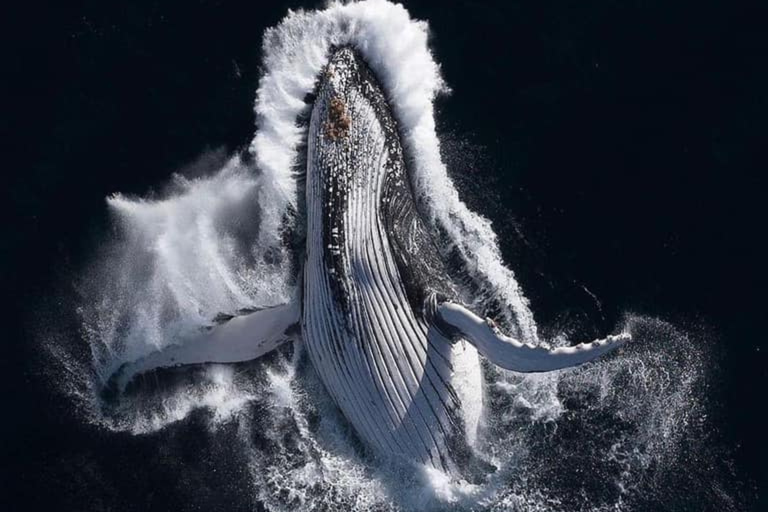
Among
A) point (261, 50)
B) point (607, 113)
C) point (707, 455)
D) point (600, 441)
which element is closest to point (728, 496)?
point (707, 455)

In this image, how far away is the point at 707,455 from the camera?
60.5 feet

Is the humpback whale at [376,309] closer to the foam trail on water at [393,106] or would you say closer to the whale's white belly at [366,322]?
the whale's white belly at [366,322]

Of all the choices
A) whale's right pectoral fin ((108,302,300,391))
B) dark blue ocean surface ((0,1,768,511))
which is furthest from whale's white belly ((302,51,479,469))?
dark blue ocean surface ((0,1,768,511))

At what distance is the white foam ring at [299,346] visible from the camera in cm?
1848

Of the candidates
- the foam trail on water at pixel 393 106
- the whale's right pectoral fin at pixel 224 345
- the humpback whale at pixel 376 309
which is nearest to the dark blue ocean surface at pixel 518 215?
the foam trail on water at pixel 393 106

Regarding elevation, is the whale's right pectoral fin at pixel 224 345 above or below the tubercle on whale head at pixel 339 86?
below

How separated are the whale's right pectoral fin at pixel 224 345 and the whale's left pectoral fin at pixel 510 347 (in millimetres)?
4352

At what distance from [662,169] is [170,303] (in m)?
12.8

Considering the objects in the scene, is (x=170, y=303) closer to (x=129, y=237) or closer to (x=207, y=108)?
(x=129, y=237)

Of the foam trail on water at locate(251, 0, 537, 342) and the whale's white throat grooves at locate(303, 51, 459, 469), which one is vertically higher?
the foam trail on water at locate(251, 0, 537, 342)

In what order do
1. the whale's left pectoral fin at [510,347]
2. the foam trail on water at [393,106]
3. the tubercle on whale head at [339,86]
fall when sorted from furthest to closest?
the foam trail on water at [393,106] < the tubercle on whale head at [339,86] < the whale's left pectoral fin at [510,347]

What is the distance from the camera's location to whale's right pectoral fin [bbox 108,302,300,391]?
18891 mm

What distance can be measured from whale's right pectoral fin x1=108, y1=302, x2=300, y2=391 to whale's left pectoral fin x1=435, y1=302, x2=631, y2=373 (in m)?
4.35

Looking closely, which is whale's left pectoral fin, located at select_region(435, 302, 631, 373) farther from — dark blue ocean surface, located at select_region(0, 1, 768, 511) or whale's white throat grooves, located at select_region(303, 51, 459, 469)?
dark blue ocean surface, located at select_region(0, 1, 768, 511)
